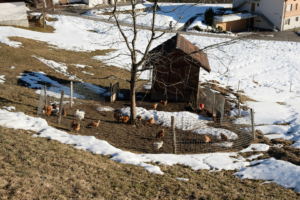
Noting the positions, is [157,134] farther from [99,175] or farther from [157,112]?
[99,175]

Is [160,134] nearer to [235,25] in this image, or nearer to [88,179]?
[88,179]

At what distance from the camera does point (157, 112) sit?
16.0 metres

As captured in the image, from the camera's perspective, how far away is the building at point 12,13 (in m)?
31.7

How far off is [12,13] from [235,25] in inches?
1517

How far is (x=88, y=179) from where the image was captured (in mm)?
7590

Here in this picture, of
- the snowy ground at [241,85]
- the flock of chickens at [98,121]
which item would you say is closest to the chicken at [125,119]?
the flock of chickens at [98,121]

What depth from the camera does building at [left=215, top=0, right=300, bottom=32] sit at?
4841 cm

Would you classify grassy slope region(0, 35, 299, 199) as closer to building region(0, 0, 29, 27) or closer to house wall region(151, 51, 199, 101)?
house wall region(151, 51, 199, 101)

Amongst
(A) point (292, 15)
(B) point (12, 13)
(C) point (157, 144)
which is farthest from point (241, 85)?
(A) point (292, 15)

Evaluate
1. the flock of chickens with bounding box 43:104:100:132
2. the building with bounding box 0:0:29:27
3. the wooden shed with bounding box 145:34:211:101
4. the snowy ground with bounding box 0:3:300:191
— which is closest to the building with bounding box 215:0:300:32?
the snowy ground with bounding box 0:3:300:191

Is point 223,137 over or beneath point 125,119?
beneath

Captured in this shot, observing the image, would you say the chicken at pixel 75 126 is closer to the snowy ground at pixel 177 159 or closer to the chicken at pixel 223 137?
the snowy ground at pixel 177 159

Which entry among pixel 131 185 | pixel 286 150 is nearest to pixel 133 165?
pixel 131 185

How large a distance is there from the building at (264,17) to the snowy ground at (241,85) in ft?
41.6
